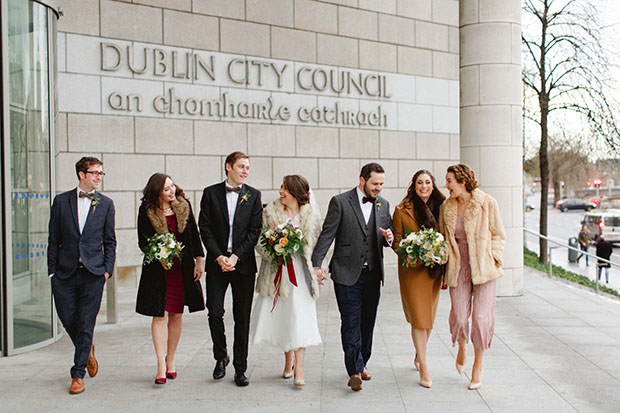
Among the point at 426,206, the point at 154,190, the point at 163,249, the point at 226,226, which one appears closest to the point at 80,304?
the point at 163,249

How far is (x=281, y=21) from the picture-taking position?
11672mm

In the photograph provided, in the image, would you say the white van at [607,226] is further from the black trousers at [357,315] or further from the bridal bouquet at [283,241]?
the bridal bouquet at [283,241]

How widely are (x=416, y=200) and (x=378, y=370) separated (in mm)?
1715

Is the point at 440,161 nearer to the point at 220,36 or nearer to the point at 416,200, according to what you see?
the point at 220,36

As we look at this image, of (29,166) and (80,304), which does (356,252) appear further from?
(29,166)

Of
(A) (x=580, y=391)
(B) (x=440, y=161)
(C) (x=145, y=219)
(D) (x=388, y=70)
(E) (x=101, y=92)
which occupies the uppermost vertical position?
(D) (x=388, y=70)

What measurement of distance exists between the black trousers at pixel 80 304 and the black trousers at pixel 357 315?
2.12 meters

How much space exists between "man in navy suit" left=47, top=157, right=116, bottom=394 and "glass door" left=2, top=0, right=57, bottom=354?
1.33 m

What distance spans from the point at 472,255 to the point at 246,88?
667 centimetres

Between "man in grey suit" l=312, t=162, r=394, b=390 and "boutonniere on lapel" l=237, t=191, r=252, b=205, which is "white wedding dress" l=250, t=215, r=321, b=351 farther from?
"boutonniere on lapel" l=237, t=191, r=252, b=205

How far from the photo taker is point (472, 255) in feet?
18.7

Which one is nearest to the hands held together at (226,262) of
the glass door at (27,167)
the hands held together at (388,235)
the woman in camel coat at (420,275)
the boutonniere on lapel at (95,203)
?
the boutonniere on lapel at (95,203)

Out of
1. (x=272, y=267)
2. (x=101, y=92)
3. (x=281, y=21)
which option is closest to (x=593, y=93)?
(x=281, y=21)

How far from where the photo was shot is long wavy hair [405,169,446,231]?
5832 mm
